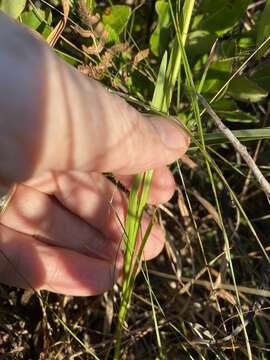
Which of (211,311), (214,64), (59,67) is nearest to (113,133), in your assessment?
(59,67)

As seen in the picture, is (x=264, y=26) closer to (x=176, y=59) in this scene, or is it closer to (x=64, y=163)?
(x=176, y=59)

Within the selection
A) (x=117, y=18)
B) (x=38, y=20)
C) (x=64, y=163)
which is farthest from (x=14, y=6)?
(x=64, y=163)

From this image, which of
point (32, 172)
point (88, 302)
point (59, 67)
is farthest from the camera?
point (88, 302)

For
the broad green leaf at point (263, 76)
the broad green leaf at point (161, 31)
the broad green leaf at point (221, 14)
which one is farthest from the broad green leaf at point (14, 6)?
the broad green leaf at point (263, 76)

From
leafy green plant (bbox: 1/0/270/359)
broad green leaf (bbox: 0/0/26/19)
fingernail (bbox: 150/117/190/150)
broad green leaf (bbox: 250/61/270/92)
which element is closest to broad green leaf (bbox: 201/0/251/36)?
leafy green plant (bbox: 1/0/270/359)

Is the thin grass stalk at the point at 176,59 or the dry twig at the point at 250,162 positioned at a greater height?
the thin grass stalk at the point at 176,59

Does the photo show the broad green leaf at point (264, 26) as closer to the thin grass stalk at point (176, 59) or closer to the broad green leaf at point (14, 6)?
the thin grass stalk at point (176, 59)

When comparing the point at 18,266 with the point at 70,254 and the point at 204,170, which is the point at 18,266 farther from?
the point at 204,170

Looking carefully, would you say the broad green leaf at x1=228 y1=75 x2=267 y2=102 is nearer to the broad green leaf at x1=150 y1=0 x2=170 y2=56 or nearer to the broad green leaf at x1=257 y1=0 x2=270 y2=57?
the broad green leaf at x1=257 y1=0 x2=270 y2=57
